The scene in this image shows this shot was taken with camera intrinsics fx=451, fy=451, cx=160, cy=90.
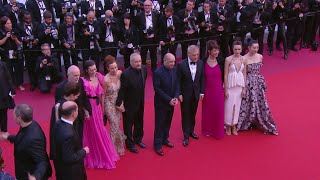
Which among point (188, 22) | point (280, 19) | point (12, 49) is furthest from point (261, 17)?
point (12, 49)

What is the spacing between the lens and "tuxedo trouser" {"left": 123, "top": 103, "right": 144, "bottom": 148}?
567cm

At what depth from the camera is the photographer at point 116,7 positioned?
8.97 m

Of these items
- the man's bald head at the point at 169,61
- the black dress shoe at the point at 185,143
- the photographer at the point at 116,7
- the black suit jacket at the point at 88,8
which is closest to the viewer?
the man's bald head at the point at 169,61

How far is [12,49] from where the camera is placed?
25.5 feet

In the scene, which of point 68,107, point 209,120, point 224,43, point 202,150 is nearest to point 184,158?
point 202,150

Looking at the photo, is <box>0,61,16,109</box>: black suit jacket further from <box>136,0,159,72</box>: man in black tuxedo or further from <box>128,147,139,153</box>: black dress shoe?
<box>136,0,159,72</box>: man in black tuxedo

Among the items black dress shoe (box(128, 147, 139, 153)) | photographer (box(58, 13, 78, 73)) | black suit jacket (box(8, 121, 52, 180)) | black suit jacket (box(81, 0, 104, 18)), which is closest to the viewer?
black suit jacket (box(8, 121, 52, 180))

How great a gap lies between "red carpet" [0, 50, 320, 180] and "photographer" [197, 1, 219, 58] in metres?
1.87

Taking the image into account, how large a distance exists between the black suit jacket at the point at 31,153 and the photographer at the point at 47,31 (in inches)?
164

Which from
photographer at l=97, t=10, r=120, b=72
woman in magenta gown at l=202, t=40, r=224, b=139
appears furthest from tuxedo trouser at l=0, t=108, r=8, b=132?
woman in magenta gown at l=202, t=40, r=224, b=139

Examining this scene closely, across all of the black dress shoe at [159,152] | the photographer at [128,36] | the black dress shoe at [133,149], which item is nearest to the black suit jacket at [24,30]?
the photographer at [128,36]

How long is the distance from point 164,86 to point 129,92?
17.4 inches

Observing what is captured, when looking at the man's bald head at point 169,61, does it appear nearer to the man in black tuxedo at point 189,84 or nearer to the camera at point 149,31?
the man in black tuxedo at point 189,84

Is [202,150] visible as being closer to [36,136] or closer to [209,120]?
[209,120]
